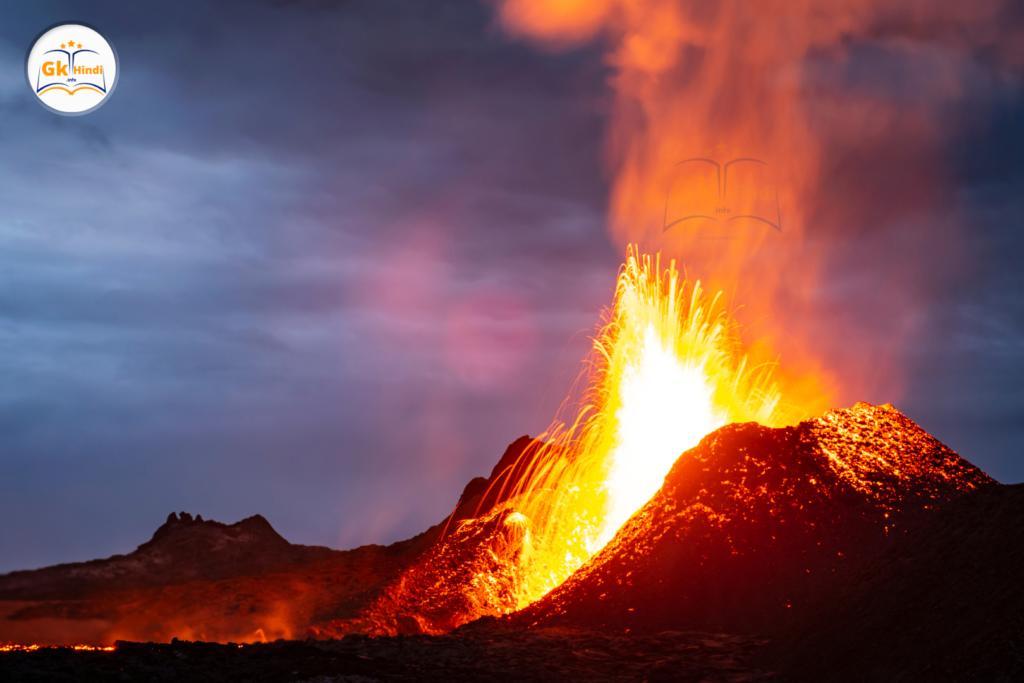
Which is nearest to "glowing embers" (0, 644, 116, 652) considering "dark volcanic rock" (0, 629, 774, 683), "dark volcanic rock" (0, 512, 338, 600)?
"dark volcanic rock" (0, 629, 774, 683)

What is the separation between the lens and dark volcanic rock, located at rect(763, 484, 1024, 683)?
1316 cm

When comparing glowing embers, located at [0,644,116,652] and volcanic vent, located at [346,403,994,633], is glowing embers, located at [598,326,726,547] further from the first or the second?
glowing embers, located at [0,644,116,652]

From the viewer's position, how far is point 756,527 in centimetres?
2197

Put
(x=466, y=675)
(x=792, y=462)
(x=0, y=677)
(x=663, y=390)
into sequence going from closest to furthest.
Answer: (x=0, y=677) < (x=466, y=675) < (x=792, y=462) < (x=663, y=390)

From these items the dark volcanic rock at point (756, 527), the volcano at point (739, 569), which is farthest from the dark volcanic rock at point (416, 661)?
the dark volcanic rock at point (756, 527)

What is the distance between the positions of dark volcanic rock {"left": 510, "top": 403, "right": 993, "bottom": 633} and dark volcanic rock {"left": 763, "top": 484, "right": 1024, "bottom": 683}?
218cm

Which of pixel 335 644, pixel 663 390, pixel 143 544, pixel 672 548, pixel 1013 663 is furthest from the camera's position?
pixel 143 544

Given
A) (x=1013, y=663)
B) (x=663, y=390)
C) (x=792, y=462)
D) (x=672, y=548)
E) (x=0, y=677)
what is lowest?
(x=1013, y=663)

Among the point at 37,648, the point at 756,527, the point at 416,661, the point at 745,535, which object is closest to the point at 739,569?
the point at 745,535

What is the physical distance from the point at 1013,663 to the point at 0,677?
17544 mm

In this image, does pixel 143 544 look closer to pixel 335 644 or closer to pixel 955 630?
pixel 335 644

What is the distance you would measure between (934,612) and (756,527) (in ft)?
22.2

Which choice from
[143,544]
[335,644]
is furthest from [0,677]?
[143,544]

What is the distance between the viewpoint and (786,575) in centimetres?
2044
